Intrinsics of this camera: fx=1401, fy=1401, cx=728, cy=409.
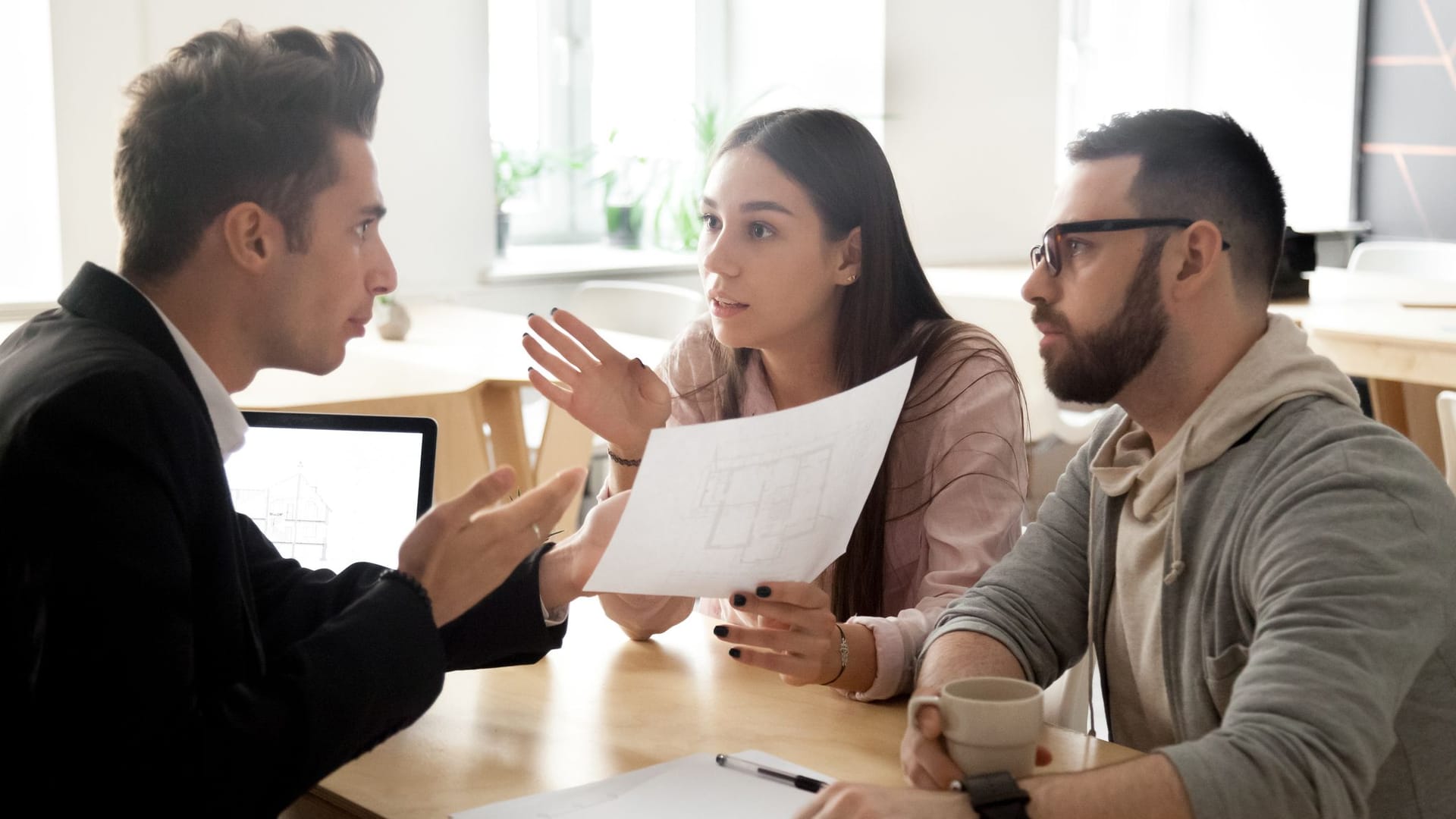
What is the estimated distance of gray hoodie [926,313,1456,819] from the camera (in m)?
1.09

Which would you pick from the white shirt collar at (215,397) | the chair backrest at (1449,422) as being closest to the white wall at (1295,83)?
the chair backrest at (1449,422)

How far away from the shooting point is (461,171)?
4.82 m

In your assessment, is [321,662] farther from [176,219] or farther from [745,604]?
[745,604]

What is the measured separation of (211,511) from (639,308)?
3465 millimetres

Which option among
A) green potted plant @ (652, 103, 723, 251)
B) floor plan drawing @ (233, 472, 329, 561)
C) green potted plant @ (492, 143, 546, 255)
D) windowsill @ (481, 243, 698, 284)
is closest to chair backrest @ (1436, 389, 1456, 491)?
floor plan drawing @ (233, 472, 329, 561)

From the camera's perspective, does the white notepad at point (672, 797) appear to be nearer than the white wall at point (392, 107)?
Yes

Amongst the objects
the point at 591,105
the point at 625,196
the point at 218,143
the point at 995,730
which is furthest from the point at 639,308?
the point at 995,730

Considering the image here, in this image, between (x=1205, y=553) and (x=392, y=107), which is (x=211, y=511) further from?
(x=392, y=107)

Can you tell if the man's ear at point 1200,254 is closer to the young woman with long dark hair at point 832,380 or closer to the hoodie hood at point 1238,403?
the hoodie hood at point 1238,403

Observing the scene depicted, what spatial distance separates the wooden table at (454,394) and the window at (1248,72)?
143 inches

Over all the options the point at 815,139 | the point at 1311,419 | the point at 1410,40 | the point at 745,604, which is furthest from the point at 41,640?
the point at 1410,40

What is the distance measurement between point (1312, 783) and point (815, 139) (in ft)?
3.84

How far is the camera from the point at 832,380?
6.75 feet

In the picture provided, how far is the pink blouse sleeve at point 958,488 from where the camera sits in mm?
1735
